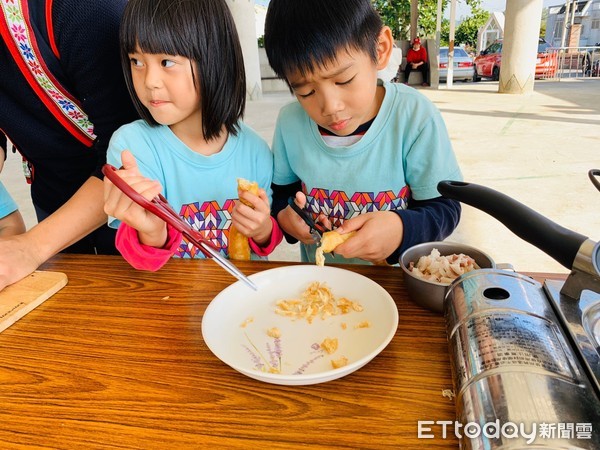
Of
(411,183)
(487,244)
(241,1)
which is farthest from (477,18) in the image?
(411,183)

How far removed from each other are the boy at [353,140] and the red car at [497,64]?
13756mm

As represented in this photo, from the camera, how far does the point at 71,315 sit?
955mm

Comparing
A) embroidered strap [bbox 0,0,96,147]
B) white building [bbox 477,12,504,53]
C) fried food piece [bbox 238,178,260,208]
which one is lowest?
fried food piece [bbox 238,178,260,208]

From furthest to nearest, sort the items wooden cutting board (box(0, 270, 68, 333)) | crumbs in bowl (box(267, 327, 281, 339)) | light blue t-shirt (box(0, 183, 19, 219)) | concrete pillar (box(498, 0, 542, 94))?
concrete pillar (box(498, 0, 542, 94)) < light blue t-shirt (box(0, 183, 19, 219)) < wooden cutting board (box(0, 270, 68, 333)) < crumbs in bowl (box(267, 327, 281, 339))

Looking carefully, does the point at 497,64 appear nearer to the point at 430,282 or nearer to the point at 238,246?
the point at 238,246

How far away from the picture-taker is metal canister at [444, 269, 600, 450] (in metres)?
0.46

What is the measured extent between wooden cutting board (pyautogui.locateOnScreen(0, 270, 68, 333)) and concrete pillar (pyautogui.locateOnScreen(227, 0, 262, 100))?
30.2 ft

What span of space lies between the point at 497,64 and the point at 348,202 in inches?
613

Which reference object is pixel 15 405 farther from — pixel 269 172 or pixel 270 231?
pixel 269 172

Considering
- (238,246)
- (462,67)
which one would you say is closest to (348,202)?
(238,246)

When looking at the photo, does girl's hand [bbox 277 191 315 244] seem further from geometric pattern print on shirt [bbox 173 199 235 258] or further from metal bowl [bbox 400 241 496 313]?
metal bowl [bbox 400 241 496 313]

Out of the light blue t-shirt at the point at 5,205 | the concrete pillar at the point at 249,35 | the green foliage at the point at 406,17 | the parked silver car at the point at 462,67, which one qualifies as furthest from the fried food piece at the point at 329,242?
the green foliage at the point at 406,17

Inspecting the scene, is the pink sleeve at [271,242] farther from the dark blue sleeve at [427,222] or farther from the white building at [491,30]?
the white building at [491,30]

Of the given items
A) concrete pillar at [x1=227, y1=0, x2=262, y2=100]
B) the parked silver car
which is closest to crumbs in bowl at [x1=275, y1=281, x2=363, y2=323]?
concrete pillar at [x1=227, y1=0, x2=262, y2=100]
